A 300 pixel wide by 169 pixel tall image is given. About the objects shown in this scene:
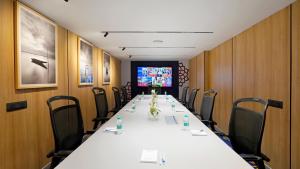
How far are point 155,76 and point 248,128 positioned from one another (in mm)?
8425

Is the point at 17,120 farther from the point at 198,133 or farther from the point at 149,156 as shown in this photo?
the point at 198,133

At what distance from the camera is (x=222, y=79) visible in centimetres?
540

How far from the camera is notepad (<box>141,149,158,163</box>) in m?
1.25

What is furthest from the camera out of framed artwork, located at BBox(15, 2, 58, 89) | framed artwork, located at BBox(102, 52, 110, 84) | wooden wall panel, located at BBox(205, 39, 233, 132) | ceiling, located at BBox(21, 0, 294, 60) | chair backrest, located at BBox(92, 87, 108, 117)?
framed artwork, located at BBox(102, 52, 110, 84)

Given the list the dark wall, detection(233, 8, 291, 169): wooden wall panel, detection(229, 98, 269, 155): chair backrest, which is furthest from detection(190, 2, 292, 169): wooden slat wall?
the dark wall

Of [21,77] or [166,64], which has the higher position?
[166,64]

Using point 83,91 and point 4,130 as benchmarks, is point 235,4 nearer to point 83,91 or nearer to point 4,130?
point 4,130

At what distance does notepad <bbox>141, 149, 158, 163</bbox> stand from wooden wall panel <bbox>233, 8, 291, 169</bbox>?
2172 millimetres

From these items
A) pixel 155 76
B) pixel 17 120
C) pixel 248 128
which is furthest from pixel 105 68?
pixel 248 128

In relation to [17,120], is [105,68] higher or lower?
higher

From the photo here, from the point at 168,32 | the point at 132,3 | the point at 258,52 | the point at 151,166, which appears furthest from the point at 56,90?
the point at 258,52

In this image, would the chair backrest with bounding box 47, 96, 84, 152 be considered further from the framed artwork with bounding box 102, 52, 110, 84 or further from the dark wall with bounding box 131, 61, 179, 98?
the dark wall with bounding box 131, 61, 179, 98

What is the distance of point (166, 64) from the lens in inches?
403

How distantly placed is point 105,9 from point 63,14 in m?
0.68
